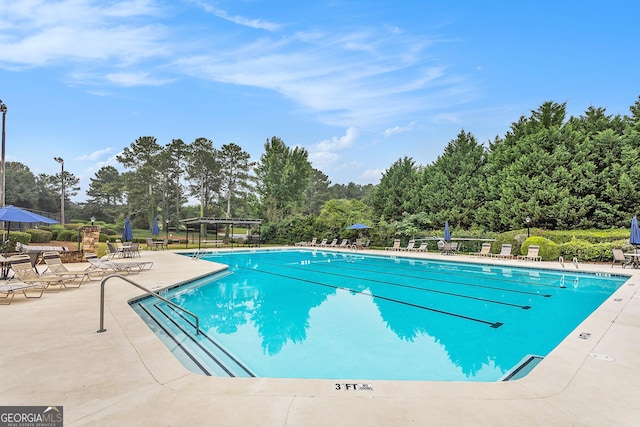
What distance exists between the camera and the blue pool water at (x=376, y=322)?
14.2ft

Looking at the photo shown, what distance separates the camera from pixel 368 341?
525 centimetres

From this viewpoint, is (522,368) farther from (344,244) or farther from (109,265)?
(344,244)

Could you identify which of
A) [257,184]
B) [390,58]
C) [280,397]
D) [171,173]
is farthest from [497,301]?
[171,173]

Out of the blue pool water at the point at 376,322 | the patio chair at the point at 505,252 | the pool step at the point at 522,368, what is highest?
the patio chair at the point at 505,252

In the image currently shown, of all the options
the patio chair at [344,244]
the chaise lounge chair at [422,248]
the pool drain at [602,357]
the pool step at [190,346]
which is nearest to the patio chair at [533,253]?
the chaise lounge chair at [422,248]

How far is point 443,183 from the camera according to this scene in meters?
24.5

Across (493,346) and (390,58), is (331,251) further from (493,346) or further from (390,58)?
(493,346)

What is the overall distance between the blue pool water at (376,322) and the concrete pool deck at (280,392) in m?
0.81

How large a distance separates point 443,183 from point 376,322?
20.3 metres

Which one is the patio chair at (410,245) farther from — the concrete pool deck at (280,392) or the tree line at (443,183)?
the concrete pool deck at (280,392)

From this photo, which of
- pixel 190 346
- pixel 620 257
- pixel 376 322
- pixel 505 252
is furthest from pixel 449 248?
pixel 190 346

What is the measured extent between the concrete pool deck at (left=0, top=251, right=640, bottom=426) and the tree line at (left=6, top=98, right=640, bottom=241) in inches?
670

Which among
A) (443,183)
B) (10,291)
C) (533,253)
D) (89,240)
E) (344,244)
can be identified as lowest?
(344,244)

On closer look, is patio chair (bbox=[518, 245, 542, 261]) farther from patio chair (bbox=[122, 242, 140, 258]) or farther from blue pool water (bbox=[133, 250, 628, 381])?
patio chair (bbox=[122, 242, 140, 258])
